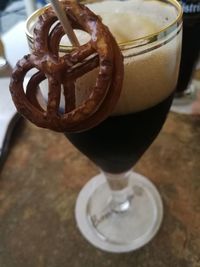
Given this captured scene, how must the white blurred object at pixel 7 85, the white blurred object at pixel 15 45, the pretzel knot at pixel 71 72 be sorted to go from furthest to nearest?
the white blurred object at pixel 15 45 → the white blurred object at pixel 7 85 → the pretzel knot at pixel 71 72

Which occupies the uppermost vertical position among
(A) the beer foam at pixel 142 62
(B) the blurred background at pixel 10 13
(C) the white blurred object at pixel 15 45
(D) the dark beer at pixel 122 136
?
(A) the beer foam at pixel 142 62

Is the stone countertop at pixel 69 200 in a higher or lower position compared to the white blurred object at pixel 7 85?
lower

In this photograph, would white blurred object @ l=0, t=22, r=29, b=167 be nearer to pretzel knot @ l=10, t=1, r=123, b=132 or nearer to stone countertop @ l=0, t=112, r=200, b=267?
stone countertop @ l=0, t=112, r=200, b=267

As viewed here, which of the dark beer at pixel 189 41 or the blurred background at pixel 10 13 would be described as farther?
the blurred background at pixel 10 13

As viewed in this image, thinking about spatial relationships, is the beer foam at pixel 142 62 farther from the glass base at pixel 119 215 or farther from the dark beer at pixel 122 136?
the glass base at pixel 119 215

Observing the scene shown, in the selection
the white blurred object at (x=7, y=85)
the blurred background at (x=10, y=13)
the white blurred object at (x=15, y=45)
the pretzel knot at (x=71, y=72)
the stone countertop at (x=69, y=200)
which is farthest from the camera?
the blurred background at (x=10, y=13)

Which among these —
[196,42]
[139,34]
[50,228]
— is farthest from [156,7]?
[50,228]

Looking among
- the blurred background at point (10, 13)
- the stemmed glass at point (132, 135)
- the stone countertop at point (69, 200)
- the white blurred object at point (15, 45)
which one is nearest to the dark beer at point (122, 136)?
the stemmed glass at point (132, 135)

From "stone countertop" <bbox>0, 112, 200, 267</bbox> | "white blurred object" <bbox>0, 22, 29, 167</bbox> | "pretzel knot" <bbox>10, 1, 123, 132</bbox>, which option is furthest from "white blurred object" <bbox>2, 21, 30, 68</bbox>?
"pretzel knot" <bbox>10, 1, 123, 132</bbox>
